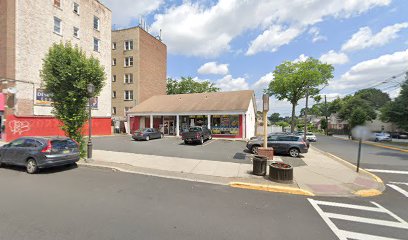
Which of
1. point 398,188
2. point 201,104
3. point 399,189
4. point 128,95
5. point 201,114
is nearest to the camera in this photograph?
point 399,189

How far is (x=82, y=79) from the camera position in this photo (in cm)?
1029

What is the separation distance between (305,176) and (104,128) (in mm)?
26724

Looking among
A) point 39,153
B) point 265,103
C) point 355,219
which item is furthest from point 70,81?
point 355,219

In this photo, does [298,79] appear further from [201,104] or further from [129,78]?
[129,78]

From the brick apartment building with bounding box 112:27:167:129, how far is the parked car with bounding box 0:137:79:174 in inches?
952

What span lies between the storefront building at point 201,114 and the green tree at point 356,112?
21.7 meters

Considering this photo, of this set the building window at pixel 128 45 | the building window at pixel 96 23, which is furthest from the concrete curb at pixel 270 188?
the building window at pixel 128 45

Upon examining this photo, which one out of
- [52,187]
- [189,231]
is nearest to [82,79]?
[52,187]

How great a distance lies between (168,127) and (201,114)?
5.82 metres

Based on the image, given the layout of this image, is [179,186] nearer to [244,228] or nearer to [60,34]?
[244,228]

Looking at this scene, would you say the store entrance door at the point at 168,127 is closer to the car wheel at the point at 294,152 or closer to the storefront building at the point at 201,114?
the storefront building at the point at 201,114

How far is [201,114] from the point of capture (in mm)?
23844

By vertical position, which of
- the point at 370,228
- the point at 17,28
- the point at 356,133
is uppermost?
the point at 17,28

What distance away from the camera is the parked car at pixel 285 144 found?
42.5 feet
